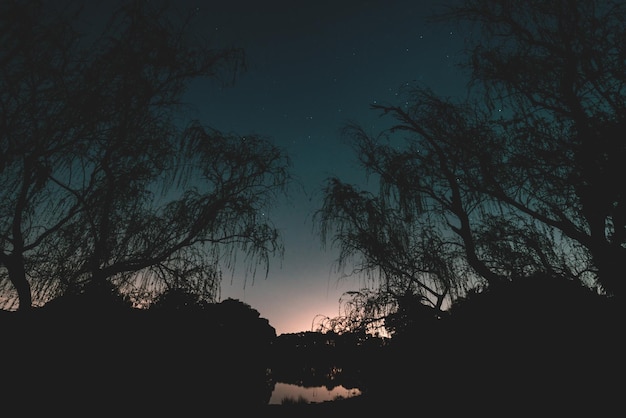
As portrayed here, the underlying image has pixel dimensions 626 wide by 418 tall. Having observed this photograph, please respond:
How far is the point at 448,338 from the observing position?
3863 mm

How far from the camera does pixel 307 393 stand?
46.0 feet

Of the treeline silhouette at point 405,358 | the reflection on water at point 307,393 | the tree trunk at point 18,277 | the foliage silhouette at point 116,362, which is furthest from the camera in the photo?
the reflection on water at point 307,393

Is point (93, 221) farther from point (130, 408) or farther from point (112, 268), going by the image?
point (130, 408)

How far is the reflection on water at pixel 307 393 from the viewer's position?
40.6ft

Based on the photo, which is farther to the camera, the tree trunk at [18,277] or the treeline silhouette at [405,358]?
the tree trunk at [18,277]

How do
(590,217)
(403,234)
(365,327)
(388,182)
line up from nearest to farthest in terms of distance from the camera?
(590,217), (388,182), (403,234), (365,327)

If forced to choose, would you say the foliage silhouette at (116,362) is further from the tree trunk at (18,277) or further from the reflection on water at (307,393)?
the reflection on water at (307,393)

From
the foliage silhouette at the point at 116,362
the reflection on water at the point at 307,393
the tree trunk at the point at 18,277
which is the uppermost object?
the tree trunk at the point at 18,277

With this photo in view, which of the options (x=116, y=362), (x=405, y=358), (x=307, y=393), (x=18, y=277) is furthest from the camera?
(x=307, y=393)

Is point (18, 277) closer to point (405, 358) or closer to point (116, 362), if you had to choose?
point (116, 362)

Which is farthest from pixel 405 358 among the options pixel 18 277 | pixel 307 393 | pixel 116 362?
pixel 307 393

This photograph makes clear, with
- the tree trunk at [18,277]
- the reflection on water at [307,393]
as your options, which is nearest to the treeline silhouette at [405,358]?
the tree trunk at [18,277]

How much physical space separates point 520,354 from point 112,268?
20.3 feet

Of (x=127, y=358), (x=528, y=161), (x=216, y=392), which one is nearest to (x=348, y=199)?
(x=528, y=161)
